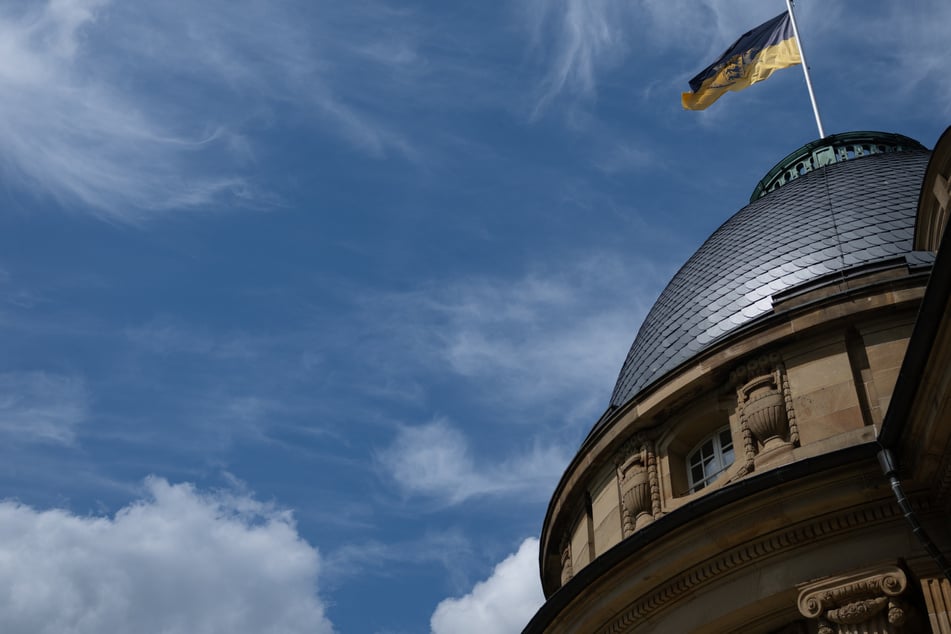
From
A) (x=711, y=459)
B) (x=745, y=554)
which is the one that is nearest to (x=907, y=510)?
(x=745, y=554)

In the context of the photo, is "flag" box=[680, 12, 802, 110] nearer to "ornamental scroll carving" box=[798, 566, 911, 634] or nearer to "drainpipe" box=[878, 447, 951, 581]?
"drainpipe" box=[878, 447, 951, 581]

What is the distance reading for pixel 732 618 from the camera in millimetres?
17594

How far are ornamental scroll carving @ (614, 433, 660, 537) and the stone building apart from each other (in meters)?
0.04

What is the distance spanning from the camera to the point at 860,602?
16031 mm

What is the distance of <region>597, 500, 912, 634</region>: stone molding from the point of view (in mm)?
16859

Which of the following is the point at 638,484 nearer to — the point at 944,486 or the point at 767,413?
the point at 767,413

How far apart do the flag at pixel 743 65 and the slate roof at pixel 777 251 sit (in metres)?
3.08

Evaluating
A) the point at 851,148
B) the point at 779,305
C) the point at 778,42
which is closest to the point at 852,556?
the point at 779,305

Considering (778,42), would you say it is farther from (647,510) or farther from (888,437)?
(888,437)

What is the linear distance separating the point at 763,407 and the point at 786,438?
624 mm

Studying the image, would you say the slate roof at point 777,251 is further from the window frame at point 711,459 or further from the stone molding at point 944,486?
the stone molding at point 944,486

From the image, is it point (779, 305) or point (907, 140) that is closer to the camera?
point (779, 305)

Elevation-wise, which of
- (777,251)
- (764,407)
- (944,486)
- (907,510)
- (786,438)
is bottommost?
(907,510)

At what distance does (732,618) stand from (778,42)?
52.1 ft
